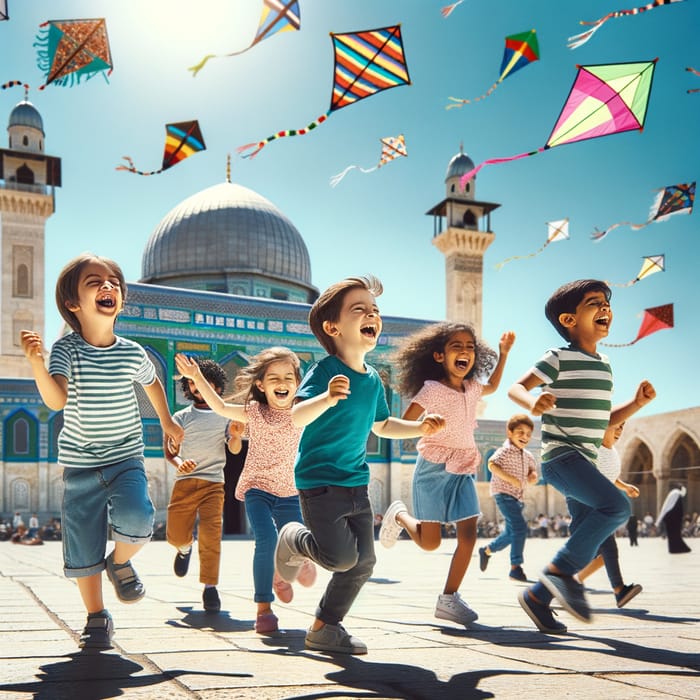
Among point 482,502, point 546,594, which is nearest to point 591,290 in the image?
point 546,594

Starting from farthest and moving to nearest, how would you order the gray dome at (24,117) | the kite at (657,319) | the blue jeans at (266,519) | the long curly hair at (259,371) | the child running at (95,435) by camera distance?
the gray dome at (24,117), the kite at (657,319), the long curly hair at (259,371), the blue jeans at (266,519), the child running at (95,435)

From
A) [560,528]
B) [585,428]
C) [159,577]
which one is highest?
[585,428]

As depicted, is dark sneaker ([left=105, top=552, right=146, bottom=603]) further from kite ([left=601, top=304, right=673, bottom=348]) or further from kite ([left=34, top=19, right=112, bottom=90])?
kite ([left=601, top=304, right=673, bottom=348])

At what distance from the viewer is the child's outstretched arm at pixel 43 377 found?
2.76 meters

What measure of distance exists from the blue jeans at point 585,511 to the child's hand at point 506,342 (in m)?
0.77

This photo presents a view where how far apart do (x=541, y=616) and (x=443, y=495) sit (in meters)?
0.74

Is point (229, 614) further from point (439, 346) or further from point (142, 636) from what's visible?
point (439, 346)

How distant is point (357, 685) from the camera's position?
204cm

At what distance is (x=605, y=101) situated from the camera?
19.7 ft

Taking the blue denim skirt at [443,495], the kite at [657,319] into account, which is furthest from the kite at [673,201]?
the blue denim skirt at [443,495]

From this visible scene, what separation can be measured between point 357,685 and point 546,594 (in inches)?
50.0

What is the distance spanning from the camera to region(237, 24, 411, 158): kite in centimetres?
582

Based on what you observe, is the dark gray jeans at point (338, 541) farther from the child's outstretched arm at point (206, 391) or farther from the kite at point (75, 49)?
the kite at point (75, 49)

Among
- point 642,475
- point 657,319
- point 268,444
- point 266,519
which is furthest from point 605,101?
point 642,475
